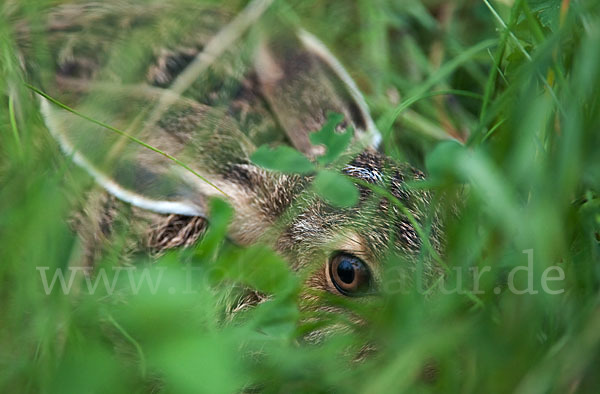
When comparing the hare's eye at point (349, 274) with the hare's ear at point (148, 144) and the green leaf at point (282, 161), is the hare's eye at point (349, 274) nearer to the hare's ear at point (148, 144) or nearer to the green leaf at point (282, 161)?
the green leaf at point (282, 161)

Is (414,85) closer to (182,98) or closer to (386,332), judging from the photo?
(182,98)

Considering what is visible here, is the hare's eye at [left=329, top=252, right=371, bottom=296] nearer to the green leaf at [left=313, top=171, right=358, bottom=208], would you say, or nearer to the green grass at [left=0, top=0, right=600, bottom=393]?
the green grass at [left=0, top=0, right=600, bottom=393]

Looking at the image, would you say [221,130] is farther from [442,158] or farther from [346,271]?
[442,158]

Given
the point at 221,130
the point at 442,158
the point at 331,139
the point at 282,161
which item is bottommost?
the point at 221,130

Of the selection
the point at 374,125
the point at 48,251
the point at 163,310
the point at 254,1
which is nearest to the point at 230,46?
the point at 254,1

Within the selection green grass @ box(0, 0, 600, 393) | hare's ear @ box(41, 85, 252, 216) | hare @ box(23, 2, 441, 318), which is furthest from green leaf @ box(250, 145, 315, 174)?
hare's ear @ box(41, 85, 252, 216)

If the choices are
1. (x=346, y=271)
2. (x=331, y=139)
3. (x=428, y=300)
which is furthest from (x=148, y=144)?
(x=428, y=300)

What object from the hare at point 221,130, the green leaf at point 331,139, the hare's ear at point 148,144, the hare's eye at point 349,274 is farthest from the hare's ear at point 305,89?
the hare's eye at point 349,274
